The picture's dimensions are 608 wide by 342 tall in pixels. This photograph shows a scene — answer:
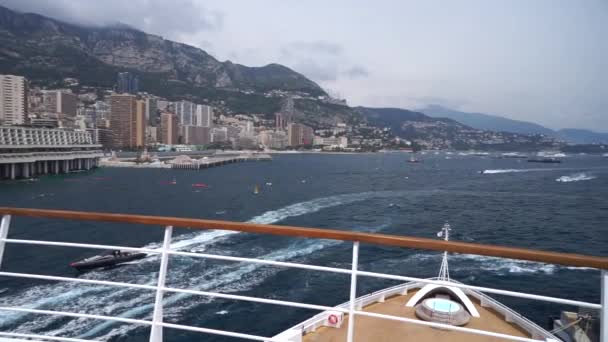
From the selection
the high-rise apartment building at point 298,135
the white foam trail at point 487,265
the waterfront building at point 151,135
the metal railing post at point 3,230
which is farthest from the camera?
the high-rise apartment building at point 298,135

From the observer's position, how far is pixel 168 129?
94.4m

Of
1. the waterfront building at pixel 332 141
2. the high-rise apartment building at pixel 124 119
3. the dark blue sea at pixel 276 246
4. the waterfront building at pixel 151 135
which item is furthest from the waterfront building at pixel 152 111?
the dark blue sea at pixel 276 246

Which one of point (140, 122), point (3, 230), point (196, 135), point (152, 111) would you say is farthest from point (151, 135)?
point (3, 230)

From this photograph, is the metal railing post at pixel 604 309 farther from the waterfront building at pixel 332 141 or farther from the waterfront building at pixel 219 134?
the waterfront building at pixel 332 141

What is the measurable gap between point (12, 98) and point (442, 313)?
273ft

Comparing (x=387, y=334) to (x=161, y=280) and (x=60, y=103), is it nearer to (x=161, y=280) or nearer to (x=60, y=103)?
(x=161, y=280)

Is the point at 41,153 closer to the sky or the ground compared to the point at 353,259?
closer to the ground

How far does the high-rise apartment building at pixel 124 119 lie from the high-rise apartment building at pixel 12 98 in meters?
16.0

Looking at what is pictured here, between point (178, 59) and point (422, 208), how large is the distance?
142906mm

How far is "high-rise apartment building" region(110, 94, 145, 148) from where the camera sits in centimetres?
8194

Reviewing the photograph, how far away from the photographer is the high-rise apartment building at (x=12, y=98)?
216 ft

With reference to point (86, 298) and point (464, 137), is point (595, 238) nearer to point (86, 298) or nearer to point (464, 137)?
point (86, 298)

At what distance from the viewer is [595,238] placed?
1636cm

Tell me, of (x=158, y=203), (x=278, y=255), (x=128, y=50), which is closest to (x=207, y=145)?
(x=128, y=50)
